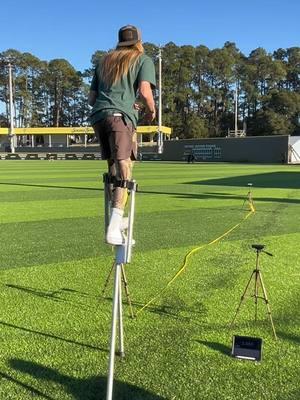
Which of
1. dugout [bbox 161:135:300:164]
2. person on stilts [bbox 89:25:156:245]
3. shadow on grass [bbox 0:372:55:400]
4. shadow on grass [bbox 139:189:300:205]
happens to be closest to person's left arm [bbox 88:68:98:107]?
person on stilts [bbox 89:25:156:245]

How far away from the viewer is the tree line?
12462 centimetres

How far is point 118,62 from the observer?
3898 millimetres

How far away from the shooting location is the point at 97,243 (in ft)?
29.6

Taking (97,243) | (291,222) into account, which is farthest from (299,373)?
(291,222)

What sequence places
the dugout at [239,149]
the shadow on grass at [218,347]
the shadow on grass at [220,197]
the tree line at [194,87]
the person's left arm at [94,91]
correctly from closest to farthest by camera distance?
1. the person's left arm at [94,91]
2. the shadow on grass at [218,347]
3. the shadow on grass at [220,197]
4. the dugout at [239,149]
5. the tree line at [194,87]

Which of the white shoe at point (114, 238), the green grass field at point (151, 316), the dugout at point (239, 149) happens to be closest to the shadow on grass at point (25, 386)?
the green grass field at point (151, 316)

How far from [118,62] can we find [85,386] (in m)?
2.27

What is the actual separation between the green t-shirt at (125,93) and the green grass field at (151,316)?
6.02 feet

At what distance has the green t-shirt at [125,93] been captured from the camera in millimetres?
3852

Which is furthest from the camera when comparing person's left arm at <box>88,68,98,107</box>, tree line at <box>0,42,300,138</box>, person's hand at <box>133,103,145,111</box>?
tree line at <box>0,42,300,138</box>

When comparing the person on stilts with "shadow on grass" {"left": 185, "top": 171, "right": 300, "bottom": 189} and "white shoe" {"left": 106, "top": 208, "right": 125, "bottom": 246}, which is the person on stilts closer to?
"white shoe" {"left": 106, "top": 208, "right": 125, "bottom": 246}

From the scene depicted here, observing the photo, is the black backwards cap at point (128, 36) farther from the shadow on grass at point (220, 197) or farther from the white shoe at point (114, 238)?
the shadow on grass at point (220, 197)

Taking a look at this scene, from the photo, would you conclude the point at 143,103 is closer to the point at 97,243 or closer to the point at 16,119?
the point at 97,243

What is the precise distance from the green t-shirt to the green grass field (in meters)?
1.83
